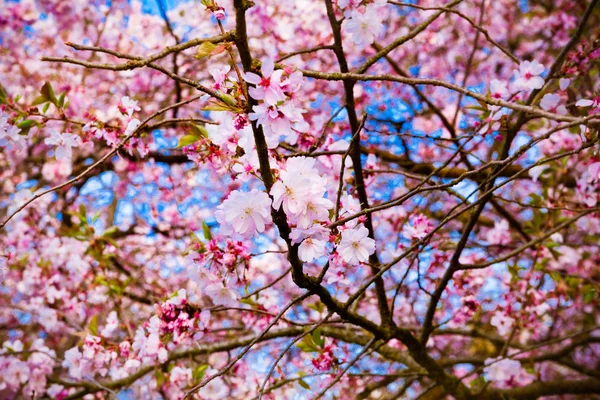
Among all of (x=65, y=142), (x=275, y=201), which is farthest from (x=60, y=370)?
(x=275, y=201)

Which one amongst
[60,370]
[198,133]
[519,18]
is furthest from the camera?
[519,18]

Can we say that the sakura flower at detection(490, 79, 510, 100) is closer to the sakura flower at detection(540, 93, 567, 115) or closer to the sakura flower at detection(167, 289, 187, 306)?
the sakura flower at detection(540, 93, 567, 115)

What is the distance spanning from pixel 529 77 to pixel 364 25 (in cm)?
74

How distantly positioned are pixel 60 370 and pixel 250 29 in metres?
3.94

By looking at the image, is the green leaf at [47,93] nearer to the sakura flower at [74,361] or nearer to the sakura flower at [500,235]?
the sakura flower at [74,361]

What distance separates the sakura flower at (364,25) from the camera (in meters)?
1.77

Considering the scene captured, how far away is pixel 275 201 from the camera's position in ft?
4.05

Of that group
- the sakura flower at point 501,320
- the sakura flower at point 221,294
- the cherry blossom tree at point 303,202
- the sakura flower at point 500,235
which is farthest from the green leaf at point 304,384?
the sakura flower at point 500,235

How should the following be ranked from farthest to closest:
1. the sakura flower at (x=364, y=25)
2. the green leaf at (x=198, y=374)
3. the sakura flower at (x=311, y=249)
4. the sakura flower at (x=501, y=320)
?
1. the sakura flower at (x=501, y=320)
2. the green leaf at (x=198, y=374)
3. the sakura flower at (x=364, y=25)
4. the sakura flower at (x=311, y=249)

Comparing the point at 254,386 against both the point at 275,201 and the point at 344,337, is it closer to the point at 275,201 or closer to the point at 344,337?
the point at 344,337

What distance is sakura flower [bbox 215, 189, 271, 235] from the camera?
1.25m

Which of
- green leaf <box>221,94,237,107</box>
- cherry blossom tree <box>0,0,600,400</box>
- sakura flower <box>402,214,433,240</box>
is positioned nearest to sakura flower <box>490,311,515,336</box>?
cherry blossom tree <box>0,0,600,400</box>

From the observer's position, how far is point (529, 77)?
208cm

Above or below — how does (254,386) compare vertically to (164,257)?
below
